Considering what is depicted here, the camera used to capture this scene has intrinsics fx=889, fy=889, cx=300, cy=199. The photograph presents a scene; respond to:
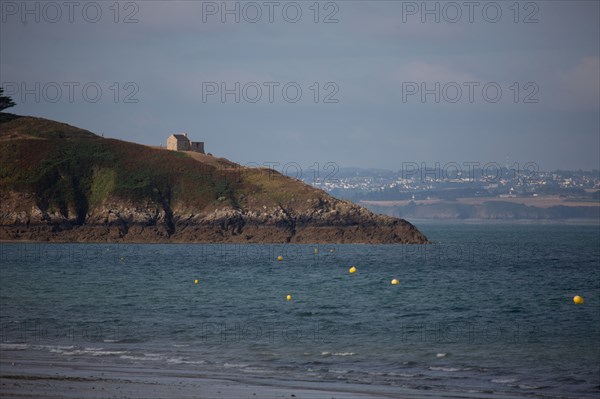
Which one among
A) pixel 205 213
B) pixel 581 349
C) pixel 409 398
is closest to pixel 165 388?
pixel 409 398

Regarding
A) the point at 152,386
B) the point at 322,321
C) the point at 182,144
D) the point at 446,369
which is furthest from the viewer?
the point at 182,144

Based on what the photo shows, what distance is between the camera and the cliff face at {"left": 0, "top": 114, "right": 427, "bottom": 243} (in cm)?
13100

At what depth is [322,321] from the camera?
44906 millimetres

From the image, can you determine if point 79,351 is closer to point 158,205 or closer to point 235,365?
point 235,365

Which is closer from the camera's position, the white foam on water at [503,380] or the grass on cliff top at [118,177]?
the white foam on water at [503,380]

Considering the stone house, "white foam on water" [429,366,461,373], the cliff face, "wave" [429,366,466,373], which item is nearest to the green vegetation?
the cliff face

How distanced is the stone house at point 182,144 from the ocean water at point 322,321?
249 ft

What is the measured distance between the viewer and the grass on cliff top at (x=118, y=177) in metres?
136

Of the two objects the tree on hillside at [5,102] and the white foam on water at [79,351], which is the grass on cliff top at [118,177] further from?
the white foam on water at [79,351]

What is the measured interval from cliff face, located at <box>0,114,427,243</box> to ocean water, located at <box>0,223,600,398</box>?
42474 millimetres

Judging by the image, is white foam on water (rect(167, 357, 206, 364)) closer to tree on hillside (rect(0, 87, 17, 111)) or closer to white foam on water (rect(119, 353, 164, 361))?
white foam on water (rect(119, 353, 164, 361))

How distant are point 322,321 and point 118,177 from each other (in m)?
102

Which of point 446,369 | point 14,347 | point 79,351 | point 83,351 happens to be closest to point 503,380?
point 446,369

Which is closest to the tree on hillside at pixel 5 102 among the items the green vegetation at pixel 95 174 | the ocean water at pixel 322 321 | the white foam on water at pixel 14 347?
the green vegetation at pixel 95 174
